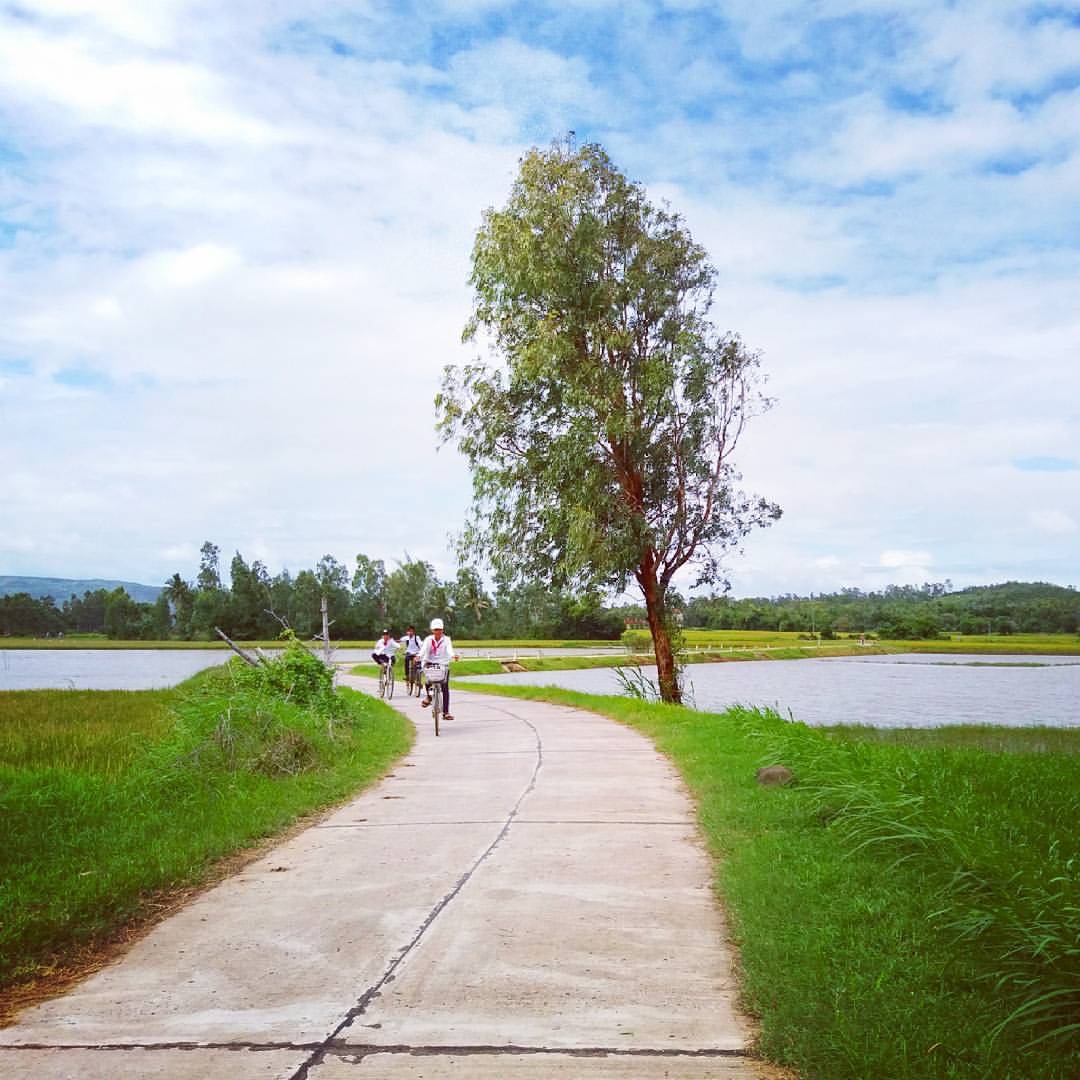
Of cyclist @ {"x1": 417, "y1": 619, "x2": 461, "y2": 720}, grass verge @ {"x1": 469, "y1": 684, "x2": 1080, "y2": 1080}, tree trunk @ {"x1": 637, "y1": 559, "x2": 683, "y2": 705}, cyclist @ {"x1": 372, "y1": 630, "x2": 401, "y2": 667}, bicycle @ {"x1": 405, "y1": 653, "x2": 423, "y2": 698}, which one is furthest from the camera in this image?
cyclist @ {"x1": 372, "y1": 630, "x2": 401, "y2": 667}

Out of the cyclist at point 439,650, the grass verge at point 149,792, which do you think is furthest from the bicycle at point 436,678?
the grass verge at point 149,792

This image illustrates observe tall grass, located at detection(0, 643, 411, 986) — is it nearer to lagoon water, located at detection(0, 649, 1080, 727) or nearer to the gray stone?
the gray stone

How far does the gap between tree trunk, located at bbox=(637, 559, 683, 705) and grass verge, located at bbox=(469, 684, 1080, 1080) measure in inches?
494

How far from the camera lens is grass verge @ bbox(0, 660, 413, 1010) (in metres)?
5.85

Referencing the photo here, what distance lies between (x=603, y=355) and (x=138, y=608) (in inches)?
4416

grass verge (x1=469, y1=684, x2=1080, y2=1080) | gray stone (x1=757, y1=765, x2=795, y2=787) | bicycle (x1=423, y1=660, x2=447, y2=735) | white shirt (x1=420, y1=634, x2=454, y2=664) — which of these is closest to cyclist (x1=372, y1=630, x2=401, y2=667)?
white shirt (x1=420, y1=634, x2=454, y2=664)

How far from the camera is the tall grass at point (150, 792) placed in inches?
232

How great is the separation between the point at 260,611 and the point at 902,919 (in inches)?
3399

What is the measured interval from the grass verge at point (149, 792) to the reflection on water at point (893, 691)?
9.87 metres

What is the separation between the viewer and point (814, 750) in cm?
1133

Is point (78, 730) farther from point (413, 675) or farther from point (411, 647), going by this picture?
point (413, 675)

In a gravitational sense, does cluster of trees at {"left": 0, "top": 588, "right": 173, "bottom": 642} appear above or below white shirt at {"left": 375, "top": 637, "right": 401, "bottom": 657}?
above

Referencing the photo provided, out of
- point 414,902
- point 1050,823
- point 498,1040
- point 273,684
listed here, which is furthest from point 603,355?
point 498,1040

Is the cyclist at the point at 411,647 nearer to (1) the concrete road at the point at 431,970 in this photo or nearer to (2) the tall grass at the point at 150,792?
(2) the tall grass at the point at 150,792
